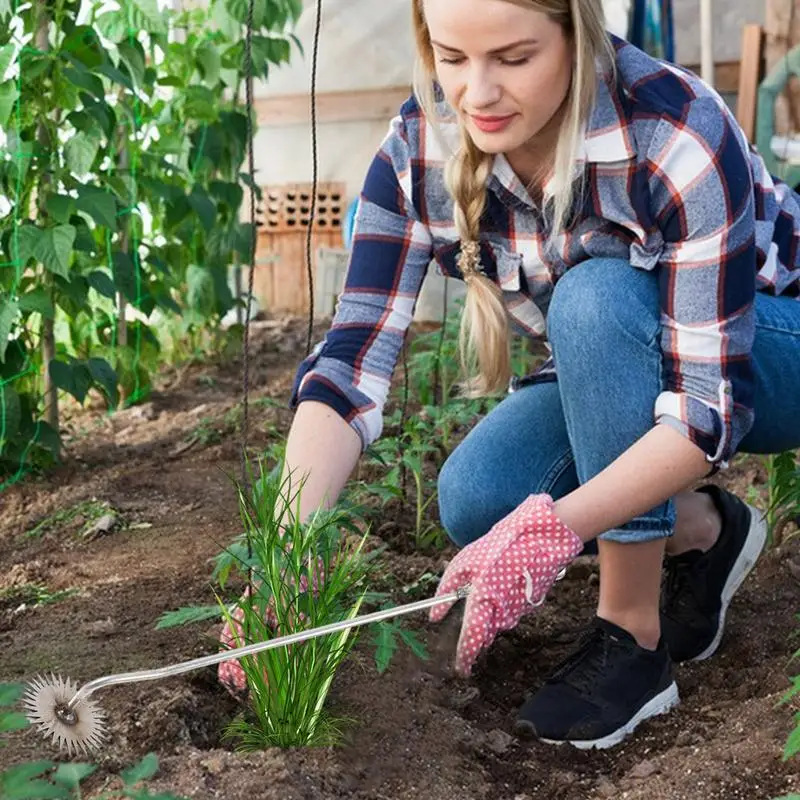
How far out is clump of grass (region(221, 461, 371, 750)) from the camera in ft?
5.75

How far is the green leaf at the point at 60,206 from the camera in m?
3.21

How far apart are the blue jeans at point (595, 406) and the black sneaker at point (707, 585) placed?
0.17 meters

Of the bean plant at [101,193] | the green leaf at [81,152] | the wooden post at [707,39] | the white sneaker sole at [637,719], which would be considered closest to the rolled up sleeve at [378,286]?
the white sneaker sole at [637,719]

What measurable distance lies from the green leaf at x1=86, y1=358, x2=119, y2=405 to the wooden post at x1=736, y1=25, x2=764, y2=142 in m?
3.20

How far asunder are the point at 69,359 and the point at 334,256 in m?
2.42

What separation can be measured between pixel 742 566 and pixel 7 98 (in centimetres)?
208

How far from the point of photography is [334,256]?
19.2ft

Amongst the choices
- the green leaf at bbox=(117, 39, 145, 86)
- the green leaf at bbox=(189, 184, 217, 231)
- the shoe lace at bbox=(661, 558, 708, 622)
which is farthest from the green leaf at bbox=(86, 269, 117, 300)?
the shoe lace at bbox=(661, 558, 708, 622)

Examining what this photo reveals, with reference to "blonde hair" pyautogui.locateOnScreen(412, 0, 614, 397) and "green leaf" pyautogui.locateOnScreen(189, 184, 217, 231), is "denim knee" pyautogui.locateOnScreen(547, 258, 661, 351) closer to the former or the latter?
"blonde hair" pyautogui.locateOnScreen(412, 0, 614, 397)

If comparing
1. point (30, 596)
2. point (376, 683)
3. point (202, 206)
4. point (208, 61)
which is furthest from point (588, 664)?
point (208, 61)

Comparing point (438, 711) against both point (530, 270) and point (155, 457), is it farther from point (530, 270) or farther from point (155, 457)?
point (155, 457)

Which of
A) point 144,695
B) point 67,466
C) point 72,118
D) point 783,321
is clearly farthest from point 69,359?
point 783,321

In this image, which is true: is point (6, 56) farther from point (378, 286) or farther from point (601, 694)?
point (601, 694)

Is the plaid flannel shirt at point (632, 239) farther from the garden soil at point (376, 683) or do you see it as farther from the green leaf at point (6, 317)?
the green leaf at point (6, 317)
